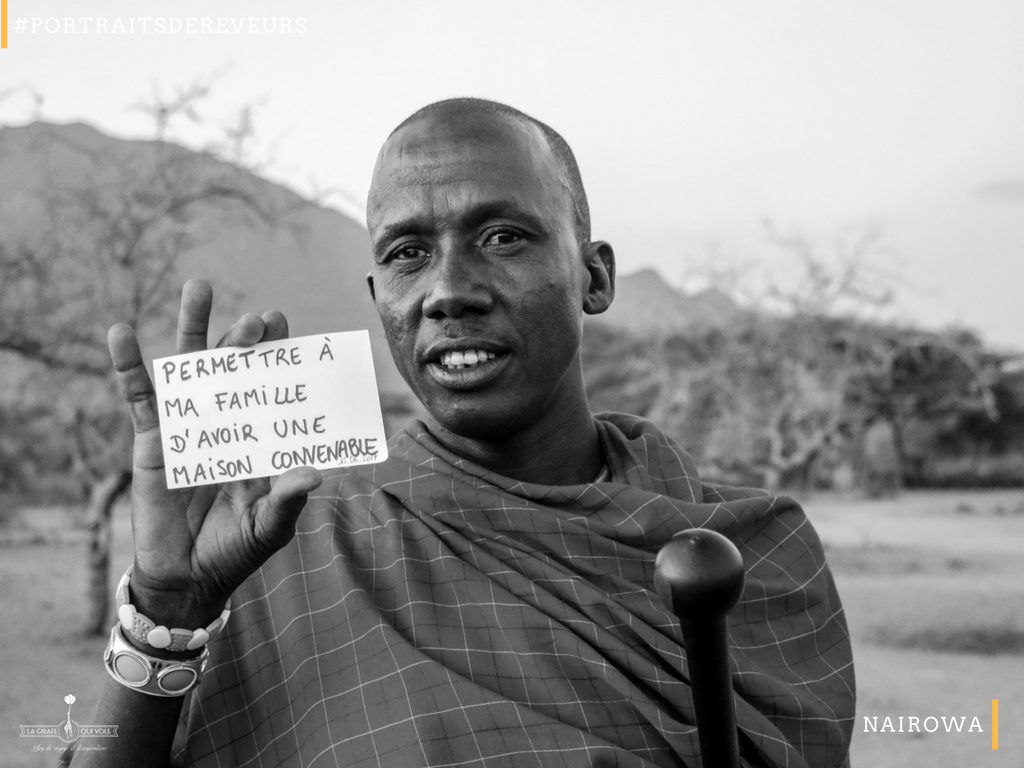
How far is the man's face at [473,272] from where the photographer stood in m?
1.76

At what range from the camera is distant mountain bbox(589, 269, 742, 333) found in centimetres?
1009

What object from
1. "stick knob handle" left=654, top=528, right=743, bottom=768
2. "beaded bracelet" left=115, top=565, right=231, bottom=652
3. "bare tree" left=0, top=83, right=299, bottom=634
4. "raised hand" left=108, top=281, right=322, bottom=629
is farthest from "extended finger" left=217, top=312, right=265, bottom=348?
"bare tree" left=0, top=83, right=299, bottom=634

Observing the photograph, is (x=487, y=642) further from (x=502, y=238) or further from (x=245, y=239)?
(x=245, y=239)

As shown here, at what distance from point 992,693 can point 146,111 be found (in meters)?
7.18

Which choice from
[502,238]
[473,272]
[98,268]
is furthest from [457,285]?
[98,268]

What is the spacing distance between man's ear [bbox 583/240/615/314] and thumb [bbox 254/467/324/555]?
1011 millimetres

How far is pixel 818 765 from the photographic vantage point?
177cm

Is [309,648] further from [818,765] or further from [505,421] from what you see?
[818,765]

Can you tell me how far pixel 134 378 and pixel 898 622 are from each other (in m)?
7.68

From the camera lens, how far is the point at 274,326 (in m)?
1.46

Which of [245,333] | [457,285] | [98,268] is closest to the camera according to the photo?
[245,333]

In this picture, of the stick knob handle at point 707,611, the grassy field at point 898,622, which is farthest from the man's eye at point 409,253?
the grassy field at point 898,622

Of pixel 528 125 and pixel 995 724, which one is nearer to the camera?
pixel 528 125

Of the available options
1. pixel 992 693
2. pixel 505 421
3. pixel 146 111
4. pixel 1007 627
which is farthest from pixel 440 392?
pixel 1007 627
